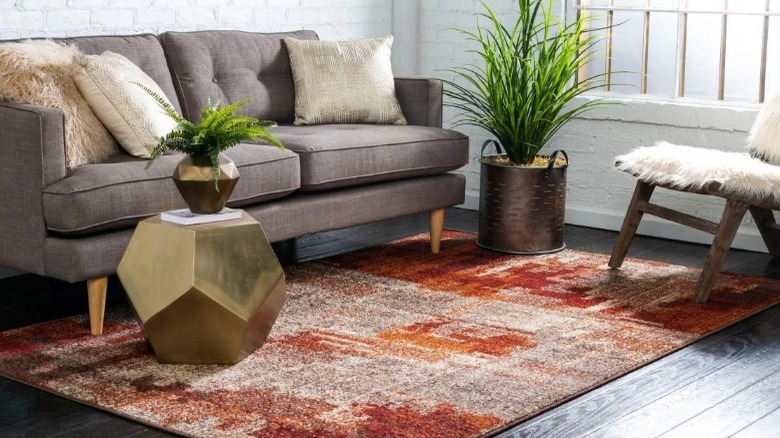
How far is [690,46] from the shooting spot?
496 centimetres

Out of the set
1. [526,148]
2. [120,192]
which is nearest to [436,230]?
[526,148]

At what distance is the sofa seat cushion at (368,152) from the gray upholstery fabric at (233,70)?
6.7 inches

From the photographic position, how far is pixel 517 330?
349cm

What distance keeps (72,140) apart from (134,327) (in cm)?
61

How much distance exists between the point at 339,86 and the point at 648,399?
225cm

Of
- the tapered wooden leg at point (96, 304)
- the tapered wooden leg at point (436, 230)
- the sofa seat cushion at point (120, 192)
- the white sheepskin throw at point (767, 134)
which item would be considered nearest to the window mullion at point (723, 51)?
the white sheepskin throw at point (767, 134)

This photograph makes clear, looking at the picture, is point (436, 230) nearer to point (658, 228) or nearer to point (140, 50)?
point (658, 228)

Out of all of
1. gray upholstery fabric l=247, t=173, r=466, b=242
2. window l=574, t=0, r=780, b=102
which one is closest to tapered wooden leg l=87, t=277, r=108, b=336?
gray upholstery fabric l=247, t=173, r=466, b=242

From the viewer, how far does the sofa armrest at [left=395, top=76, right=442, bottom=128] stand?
4.78 m

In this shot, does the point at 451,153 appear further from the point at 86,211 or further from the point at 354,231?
the point at 86,211

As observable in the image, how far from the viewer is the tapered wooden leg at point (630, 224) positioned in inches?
166

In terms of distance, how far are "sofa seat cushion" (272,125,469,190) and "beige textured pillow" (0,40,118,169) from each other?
2.35ft

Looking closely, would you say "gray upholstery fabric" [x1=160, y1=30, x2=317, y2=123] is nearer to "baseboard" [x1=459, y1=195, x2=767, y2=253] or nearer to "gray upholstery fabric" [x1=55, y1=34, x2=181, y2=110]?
"gray upholstery fabric" [x1=55, y1=34, x2=181, y2=110]

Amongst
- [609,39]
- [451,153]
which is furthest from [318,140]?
[609,39]
